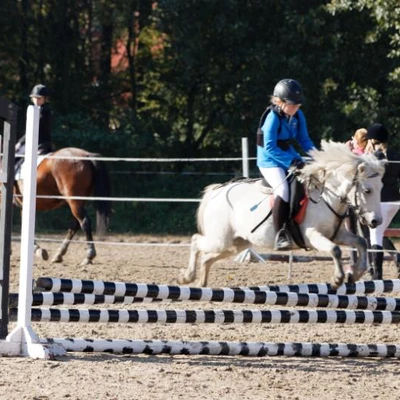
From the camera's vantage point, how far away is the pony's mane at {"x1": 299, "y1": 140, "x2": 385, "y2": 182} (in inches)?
349

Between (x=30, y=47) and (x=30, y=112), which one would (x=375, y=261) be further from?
(x=30, y=47)

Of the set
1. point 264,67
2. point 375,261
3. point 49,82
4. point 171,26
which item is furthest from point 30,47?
point 375,261

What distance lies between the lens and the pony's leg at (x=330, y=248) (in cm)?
821

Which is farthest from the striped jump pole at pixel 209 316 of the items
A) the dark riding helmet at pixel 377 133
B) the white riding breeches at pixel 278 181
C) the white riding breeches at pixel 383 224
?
the white riding breeches at pixel 383 224

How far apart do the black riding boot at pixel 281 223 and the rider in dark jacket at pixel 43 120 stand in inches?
197

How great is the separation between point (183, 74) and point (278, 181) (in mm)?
14459

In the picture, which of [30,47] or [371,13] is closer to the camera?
[371,13]

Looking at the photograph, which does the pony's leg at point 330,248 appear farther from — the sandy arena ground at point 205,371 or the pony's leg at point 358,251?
the sandy arena ground at point 205,371

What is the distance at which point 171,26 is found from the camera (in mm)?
22750

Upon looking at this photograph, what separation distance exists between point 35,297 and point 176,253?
8.85 metres

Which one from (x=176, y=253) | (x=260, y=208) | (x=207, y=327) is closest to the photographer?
(x=207, y=327)

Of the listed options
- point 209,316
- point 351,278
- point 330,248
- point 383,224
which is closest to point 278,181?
point 330,248

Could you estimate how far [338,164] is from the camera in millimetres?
8953

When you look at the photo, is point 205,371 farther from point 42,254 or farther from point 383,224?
point 42,254
